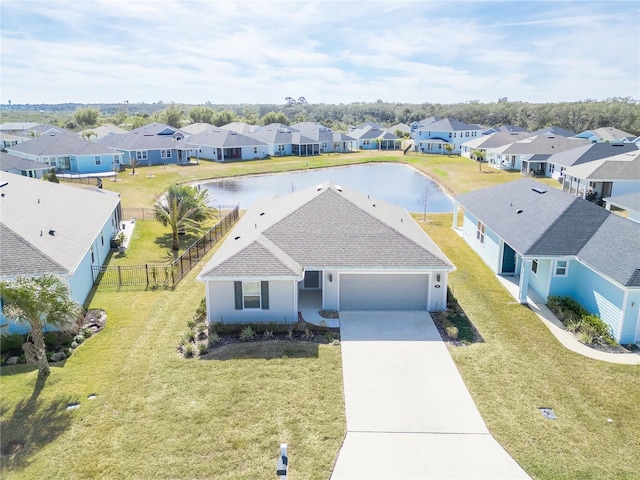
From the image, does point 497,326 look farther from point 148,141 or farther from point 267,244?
point 148,141

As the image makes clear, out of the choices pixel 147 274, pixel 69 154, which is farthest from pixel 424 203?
pixel 69 154

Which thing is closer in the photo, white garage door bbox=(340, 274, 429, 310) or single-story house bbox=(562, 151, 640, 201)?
white garage door bbox=(340, 274, 429, 310)

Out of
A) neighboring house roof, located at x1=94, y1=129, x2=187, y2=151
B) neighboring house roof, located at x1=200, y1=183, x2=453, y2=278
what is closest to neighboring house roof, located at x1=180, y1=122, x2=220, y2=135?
neighboring house roof, located at x1=94, y1=129, x2=187, y2=151

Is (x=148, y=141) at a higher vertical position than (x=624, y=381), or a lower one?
higher

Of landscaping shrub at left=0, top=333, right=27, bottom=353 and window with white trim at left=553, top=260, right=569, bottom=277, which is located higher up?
window with white trim at left=553, top=260, right=569, bottom=277

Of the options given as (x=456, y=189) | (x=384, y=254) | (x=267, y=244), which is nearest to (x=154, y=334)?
(x=267, y=244)

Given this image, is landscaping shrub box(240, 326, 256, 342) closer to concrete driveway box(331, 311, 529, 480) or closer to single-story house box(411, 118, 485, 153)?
concrete driveway box(331, 311, 529, 480)

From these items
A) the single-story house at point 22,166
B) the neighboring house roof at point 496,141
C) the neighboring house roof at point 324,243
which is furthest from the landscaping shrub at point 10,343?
the neighboring house roof at point 496,141
